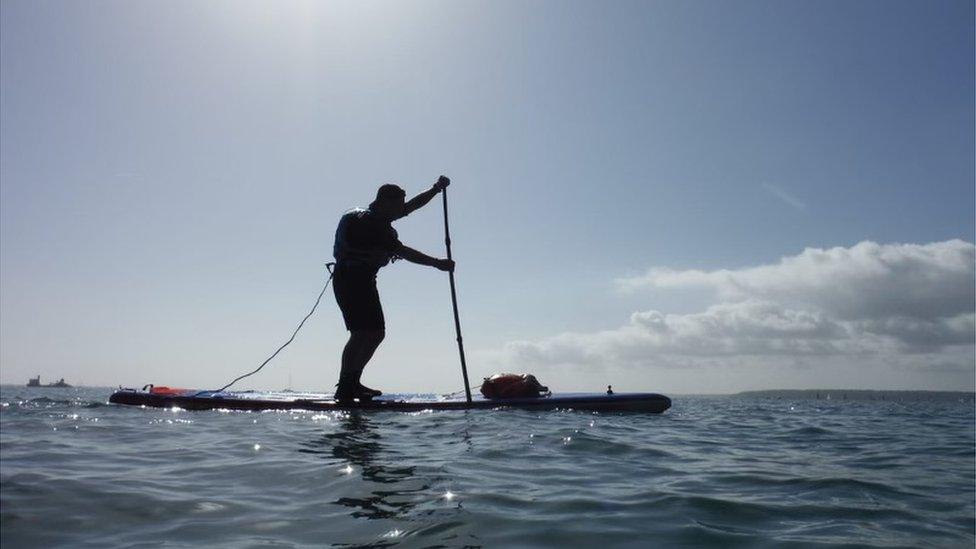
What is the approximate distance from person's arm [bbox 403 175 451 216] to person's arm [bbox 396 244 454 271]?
75 cm

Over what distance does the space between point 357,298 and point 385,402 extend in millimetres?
1676

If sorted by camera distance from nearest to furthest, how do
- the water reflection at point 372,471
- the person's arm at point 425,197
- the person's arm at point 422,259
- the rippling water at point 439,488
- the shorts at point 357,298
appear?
the rippling water at point 439,488
the water reflection at point 372,471
the shorts at point 357,298
the person's arm at point 422,259
the person's arm at point 425,197

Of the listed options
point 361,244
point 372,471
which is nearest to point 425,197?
point 361,244

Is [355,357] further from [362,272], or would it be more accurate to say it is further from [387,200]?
[387,200]

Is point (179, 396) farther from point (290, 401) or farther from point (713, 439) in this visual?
point (713, 439)

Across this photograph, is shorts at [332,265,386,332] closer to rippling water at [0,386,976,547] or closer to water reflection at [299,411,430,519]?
rippling water at [0,386,976,547]

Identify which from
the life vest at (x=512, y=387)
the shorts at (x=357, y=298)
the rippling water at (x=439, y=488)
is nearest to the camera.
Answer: the rippling water at (x=439, y=488)

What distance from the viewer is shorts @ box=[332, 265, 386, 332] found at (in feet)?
29.6

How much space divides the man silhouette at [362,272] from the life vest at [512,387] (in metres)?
2.21

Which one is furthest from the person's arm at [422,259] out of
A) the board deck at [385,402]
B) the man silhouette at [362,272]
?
the board deck at [385,402]

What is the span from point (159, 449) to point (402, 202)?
17.6ft

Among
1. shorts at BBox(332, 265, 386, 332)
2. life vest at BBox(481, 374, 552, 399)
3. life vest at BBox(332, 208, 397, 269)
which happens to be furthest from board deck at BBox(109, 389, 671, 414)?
life vest at BBox(332, 208, 397, 269)

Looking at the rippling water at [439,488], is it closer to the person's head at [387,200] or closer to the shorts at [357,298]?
the shorts at [357,298]

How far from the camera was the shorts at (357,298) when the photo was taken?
355 inches
